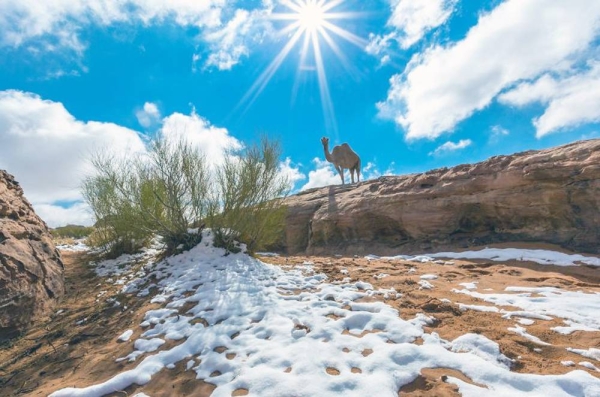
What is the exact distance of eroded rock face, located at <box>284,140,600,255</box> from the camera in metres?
7.05

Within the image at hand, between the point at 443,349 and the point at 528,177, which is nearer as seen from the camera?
the point at 443,349

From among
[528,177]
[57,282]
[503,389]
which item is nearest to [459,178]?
[528,177]

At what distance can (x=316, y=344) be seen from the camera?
3240 mm

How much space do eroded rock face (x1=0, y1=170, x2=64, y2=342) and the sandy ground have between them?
26 centimetres

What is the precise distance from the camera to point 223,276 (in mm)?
5941

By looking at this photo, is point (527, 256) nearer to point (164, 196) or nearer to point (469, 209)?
point (469, 209)

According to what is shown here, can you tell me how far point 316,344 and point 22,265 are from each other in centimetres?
504

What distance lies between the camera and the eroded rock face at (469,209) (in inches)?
278

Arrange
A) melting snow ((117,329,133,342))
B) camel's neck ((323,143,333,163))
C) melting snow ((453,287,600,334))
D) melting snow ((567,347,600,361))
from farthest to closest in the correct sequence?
camel's neck ((323,143,333,163)), melting snow ((117,329,133,342)), melting snow ((453,287,600,334)), melting snow ((567,347,600,361))

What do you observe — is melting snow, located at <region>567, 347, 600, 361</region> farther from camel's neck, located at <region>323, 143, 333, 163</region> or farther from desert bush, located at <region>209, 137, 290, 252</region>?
camel's neck, located at <region>323, 143, 333, 163</region>

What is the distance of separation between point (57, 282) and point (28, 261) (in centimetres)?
95

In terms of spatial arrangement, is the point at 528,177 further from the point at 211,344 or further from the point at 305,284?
the point at 211,344

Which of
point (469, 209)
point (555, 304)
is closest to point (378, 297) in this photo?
point (555, 304)

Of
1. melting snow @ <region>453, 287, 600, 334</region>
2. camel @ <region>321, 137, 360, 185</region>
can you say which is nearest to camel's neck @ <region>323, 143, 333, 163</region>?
camel @ <region>321, 137, 360, 185</region>
